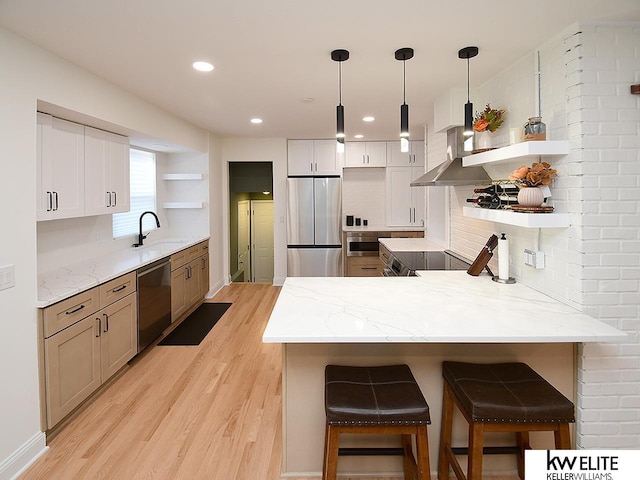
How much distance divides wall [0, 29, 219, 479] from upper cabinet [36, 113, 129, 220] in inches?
13.3

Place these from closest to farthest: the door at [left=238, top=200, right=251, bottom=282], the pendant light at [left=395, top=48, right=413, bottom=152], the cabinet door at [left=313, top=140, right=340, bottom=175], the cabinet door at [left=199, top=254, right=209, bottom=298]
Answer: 1. the pendant light at [left=395, top=48, right=413, bottom=152]
2. the cabinet door at [left=199, top=254, right=209, bottom=298]
3. the cabinet door at [left=313, top=140, right=340, bottom=175]
4. the door at [left=238, top=200, right=251, bottom=282]

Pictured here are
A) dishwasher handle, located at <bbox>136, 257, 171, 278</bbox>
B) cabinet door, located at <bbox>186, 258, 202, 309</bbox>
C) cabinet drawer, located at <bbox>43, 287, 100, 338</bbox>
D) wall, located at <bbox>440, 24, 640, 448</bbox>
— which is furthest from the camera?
cabinet door, located at <bbox>186, 258, 202, 309</bbox>

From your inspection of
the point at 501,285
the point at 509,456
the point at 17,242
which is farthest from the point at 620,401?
the point at 17,242

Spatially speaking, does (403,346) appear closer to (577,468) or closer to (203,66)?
(577,468)

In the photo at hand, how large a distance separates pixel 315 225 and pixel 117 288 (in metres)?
3.58

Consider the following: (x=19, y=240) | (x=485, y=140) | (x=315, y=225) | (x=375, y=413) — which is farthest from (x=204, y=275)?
(x=375, y=413)

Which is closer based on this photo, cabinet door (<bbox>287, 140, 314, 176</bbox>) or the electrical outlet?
the electrical outlet

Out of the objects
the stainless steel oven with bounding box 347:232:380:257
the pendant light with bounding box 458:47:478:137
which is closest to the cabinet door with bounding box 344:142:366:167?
the stainless steel oven with bounding box 347:232:380:257

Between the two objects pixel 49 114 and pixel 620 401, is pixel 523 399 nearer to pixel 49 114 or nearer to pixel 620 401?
pixel 620 401

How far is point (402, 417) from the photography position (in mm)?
1630

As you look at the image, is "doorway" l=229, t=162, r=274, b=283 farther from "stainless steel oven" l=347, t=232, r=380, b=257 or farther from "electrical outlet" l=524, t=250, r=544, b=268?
"electrical outlet" l=524, t=250, r=544, b=268

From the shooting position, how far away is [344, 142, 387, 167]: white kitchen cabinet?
651 cm

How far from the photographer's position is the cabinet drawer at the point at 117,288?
2.96 m

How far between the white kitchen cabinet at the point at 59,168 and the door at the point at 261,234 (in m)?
4.77
